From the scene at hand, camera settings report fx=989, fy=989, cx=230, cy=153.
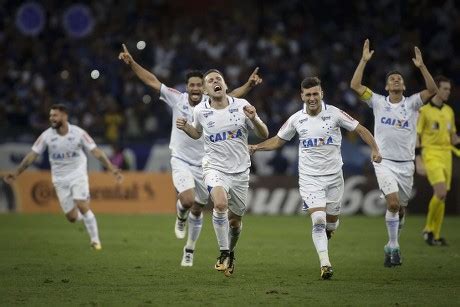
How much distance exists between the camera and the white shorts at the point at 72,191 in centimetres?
1923

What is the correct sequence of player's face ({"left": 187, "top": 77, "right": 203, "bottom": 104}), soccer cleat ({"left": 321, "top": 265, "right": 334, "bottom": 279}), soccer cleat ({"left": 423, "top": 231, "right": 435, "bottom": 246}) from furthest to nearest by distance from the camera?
1. soccer cleat ({"left": 423, "top": 231, "right": 435, "bottom": 246})
2. player's face ({"left": 187, "top": 77, "right": 203, "bottom": 104})
3. soccer cleat ({"left": 321, "top": 265, "right": 334, "bottom": 279})

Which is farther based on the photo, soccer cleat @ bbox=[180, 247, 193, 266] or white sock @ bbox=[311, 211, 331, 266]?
soccer cleat @ bbox=[180, 247, 193, 266]

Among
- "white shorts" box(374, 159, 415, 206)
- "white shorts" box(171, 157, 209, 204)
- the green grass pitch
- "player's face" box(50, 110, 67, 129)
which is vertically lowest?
the green grass pitch

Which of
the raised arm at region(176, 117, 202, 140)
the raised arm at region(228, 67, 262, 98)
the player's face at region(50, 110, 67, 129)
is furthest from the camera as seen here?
the player's face at region(50, 110, 67, 129)

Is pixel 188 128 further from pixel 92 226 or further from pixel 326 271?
pixel 92 226

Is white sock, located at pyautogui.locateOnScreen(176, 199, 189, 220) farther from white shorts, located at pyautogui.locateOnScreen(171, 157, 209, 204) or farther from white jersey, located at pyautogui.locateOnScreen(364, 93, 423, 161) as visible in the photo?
white jersey, located at pyautogui.locateOnScreen(364, 93, 423, 161)

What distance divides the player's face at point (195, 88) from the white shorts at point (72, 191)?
15.1 ft

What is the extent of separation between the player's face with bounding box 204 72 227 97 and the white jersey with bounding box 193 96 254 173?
240 mm

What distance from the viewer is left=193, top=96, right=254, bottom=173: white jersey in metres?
13.7

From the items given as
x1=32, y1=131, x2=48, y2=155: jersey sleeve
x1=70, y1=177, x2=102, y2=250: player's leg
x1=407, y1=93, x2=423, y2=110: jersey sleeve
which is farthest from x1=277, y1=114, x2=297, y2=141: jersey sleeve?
x1=32, y1=131, x2=48, y2=155: jersey sleeve

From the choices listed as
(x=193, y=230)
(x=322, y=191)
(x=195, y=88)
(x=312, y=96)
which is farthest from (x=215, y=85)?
(x=193, y=230)

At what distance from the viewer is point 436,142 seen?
62.3ft

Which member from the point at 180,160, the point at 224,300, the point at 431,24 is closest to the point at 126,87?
the point at 431,24

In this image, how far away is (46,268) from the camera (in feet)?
48.5
